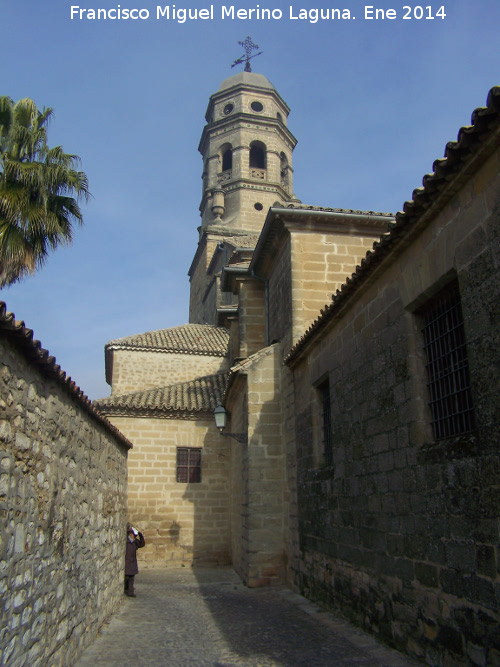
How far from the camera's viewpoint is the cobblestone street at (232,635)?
5188 mm

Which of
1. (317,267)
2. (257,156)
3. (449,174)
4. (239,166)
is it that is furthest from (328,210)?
(257,156)

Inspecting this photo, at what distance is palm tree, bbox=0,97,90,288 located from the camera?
9852mm

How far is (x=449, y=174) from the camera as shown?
4285 mm

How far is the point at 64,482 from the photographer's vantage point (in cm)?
455

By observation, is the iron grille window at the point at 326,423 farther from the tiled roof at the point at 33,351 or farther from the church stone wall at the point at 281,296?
the tiled roof at the point at 33,351

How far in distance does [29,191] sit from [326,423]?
692cm

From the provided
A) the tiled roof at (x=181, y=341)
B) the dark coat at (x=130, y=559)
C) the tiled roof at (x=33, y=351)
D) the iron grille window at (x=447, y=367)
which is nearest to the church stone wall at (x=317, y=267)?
the dark coat at (x=130, y=559)

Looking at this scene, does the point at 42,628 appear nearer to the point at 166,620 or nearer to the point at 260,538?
the point at 166,620

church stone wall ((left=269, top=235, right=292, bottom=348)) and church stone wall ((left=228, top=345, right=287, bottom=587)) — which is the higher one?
church stone wall ((left=269, top=235, right=292, bottom=348))

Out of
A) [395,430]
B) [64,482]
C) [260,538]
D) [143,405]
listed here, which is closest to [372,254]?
[395,430]

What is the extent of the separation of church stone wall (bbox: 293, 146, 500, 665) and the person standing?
308 centimetres

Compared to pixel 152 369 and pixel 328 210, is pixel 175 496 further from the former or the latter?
pixel 328 210

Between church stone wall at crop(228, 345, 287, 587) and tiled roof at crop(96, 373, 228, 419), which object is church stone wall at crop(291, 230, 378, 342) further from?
tiled roof at crop(96, 373, 228, 419)

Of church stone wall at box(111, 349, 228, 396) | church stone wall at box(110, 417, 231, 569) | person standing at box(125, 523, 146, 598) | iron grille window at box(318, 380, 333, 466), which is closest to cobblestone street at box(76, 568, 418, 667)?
person standing at box(125, 523, 146, 598)
